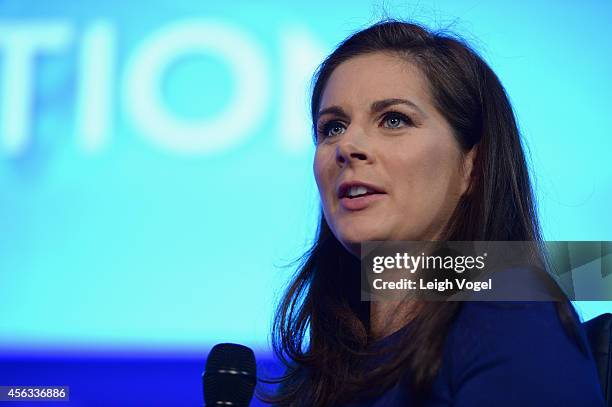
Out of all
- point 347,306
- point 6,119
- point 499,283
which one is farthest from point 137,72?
point 499,283

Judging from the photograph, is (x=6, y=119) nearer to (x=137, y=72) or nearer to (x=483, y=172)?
(x=137, y=72)

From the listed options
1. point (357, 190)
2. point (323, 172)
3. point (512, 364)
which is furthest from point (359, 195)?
point (512, 364)

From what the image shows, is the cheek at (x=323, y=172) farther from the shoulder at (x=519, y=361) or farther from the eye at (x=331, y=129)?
the shoulder at (x=519, y=361)

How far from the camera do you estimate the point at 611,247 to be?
190cm

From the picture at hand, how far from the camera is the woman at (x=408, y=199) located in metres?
1.20

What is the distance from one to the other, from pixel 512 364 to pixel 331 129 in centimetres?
62

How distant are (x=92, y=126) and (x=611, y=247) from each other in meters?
1.51

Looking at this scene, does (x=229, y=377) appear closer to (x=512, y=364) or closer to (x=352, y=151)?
(x=512, y=364)

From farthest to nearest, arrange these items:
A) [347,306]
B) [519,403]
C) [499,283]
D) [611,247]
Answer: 1. [611,247]
2. [347,306]
3. [499,283]
4. [519,403]

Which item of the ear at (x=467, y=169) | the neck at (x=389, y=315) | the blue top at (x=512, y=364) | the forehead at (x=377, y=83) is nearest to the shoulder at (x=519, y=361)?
the blue top at (x=512, y=364)

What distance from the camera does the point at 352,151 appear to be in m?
1.41

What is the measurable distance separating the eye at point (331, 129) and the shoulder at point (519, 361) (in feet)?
1.57

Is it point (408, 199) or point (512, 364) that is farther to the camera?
point (408, 199)

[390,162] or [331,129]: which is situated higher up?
Result: [331,129]
